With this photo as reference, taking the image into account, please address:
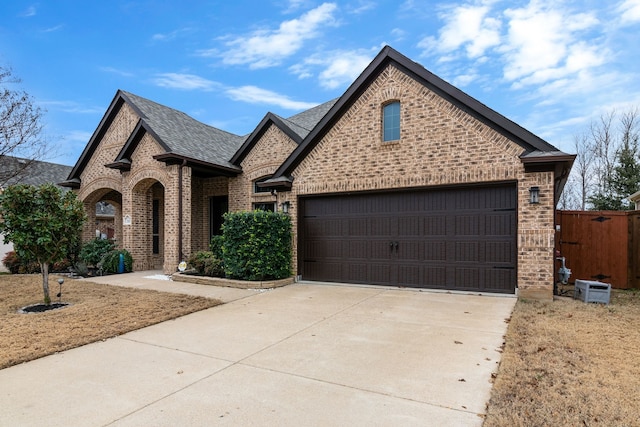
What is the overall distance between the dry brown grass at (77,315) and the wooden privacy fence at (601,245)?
916 cm

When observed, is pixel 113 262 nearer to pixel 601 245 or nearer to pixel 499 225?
pixel 499 225

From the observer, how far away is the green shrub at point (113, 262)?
12578mm

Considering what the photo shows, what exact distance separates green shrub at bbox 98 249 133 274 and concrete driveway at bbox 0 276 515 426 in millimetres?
A: 7791

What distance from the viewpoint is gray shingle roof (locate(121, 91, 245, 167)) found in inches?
504

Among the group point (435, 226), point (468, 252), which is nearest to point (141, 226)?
point (435, 226)

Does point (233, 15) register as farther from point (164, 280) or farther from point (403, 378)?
point (403, 378)

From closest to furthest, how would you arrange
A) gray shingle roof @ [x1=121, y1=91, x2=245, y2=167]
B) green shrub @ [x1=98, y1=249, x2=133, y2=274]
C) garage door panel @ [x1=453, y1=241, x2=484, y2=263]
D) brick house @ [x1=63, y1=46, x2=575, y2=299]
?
brick house @ [x1=63, y1=46, x2=575, y2=299], garage door panel @ [x1=453, y1=241, x2=484, y2=263], green shrub @ [x1=98, y1=249, x2=133, y2=274], gray shingle roof @ [x1=121, y1=91, x2=245, y2=167]

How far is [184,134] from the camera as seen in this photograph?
14.2 metres

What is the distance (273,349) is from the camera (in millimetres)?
4711

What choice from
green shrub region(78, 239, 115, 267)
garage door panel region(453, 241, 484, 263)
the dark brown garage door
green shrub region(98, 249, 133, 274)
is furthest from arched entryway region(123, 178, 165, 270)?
garage door panel region(453, 241, 484, 263)

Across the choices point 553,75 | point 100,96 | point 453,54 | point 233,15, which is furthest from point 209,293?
point 100,96

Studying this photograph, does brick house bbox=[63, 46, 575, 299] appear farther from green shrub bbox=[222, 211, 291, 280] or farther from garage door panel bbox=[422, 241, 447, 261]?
green shrub bbox=[222, 211, 291, 280]

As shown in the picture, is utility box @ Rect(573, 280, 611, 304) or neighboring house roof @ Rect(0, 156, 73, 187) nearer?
utility box @ Rect(573, 280, 611, 304)

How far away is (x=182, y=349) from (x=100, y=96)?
24.1m
